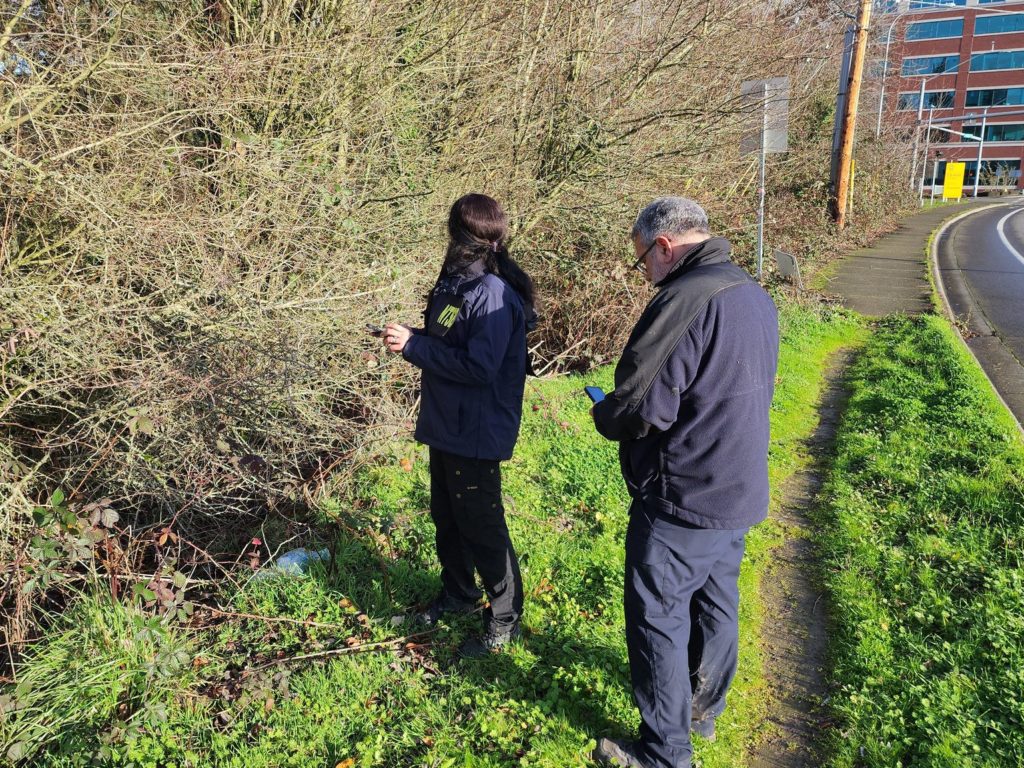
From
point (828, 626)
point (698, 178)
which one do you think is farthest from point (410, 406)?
point (698, 178)

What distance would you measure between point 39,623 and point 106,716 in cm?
100

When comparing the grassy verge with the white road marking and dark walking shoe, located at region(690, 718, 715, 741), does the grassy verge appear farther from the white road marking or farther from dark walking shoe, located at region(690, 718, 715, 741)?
the white road marking

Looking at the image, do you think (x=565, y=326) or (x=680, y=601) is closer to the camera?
(x=680, y=601)

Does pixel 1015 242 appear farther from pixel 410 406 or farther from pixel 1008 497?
pixel 410 406

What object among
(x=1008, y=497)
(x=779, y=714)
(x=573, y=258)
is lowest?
(x=779, y=714)

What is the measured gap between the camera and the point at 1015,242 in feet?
70.1

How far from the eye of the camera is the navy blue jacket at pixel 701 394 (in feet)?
7.92

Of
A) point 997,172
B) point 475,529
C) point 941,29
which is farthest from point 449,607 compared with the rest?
point 941,29

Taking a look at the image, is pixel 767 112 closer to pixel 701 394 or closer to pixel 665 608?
pixel 701 394

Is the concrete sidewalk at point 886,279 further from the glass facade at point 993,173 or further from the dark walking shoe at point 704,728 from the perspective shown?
the glass facade at point 993,173

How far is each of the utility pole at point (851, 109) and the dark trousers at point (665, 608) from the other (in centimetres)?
1581

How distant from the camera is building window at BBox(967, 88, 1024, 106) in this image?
72.7m

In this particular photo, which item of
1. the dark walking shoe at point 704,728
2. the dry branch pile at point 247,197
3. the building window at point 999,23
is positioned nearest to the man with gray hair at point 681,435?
the dark walking shoe at point 704,728

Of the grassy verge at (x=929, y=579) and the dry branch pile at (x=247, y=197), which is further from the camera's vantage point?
the dry branch pile at (x=247, y=197)
